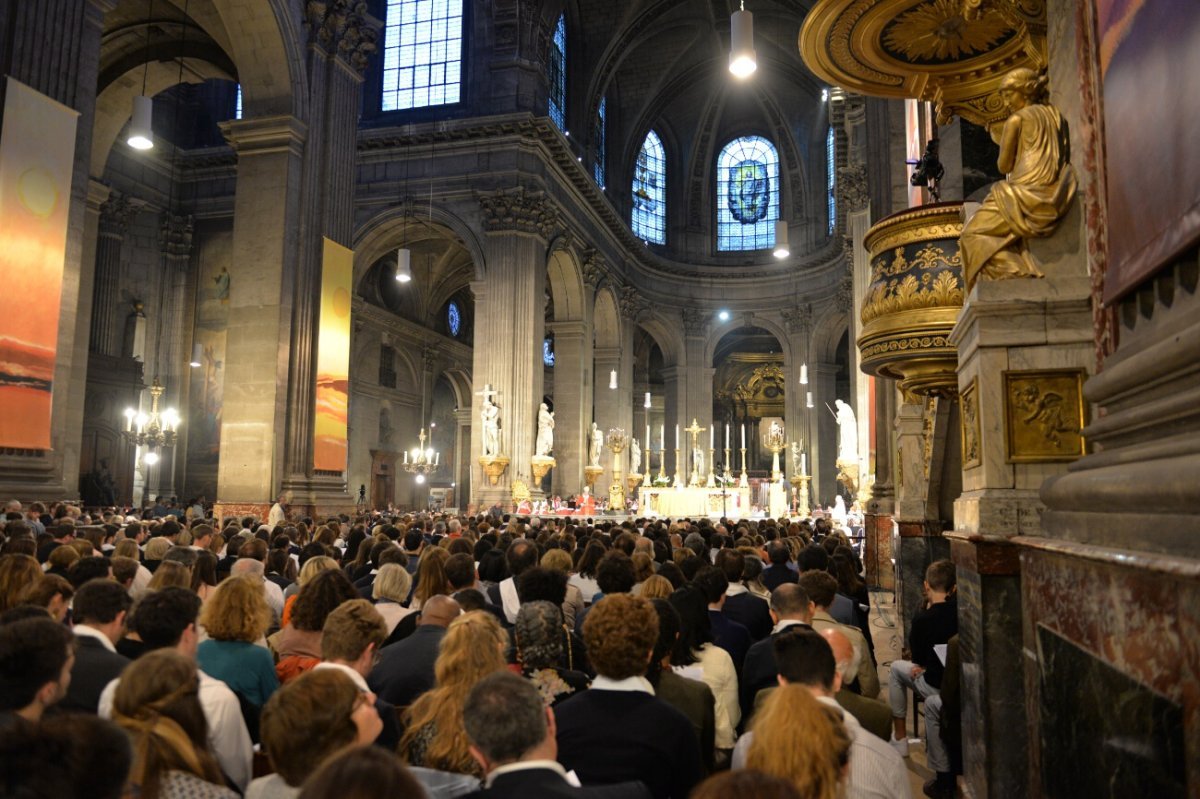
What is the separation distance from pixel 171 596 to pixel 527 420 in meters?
23.5

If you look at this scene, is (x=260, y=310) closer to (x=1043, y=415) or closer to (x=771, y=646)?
(x=771, y=646)

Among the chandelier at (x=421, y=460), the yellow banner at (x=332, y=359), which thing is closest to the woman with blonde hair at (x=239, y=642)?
the yellow banner at (x=332, y=359)

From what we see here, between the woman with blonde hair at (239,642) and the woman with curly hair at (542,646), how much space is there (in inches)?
43.4

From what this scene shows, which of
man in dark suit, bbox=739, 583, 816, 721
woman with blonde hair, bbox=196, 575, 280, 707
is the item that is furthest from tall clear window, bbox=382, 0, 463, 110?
woman with blonde hair, bbox=196, 575, 280, 707

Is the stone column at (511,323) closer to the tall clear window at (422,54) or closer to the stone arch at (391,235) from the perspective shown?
the stone arch at (391,235)

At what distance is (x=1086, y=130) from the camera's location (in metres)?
3.78

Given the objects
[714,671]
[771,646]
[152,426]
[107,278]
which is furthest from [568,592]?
[107,278]

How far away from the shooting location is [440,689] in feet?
10.3

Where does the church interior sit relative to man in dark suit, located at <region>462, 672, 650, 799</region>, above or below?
above

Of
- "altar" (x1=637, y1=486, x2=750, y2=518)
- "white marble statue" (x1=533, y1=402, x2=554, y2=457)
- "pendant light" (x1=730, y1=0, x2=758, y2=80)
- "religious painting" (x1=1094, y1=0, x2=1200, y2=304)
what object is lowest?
"altar" (x1=637, y1=486, x2=750, y2=518)

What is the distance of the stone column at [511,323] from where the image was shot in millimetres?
26734

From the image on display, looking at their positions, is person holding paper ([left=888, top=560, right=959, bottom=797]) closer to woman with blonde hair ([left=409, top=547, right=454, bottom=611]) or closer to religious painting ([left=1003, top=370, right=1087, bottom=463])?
religious painting ([left=1003, top=370, right=1087, bottom=463])

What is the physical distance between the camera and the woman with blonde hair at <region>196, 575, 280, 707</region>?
377 centimetres

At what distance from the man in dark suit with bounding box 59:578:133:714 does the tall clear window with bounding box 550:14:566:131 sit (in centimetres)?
2907
